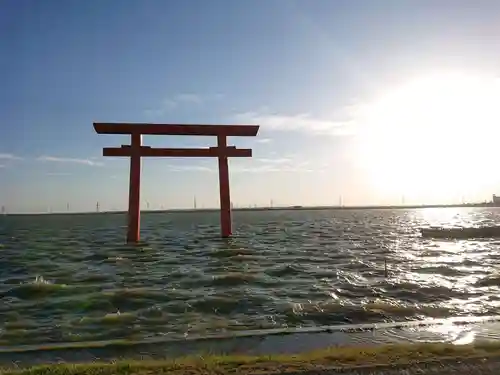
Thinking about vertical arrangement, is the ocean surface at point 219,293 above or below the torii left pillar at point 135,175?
below

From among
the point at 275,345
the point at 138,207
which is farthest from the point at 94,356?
the point at 138,207

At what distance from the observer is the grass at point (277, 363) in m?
3.46

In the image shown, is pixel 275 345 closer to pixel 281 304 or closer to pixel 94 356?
pixel 94 356

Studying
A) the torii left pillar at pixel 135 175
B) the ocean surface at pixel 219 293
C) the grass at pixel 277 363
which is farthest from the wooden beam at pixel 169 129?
the grass at pixel 277 363

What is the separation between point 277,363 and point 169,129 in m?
12.0

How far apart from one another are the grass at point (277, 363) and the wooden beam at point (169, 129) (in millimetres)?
11542

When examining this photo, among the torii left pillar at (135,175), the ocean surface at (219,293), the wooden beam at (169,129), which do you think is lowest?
the ocean surface at (219,293)

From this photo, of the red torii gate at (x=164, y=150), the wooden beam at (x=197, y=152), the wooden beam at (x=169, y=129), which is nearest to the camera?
the wooden beam at (x=169, y=129)

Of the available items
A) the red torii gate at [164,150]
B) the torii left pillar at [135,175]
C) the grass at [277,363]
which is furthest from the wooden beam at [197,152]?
the grass at [277,363]

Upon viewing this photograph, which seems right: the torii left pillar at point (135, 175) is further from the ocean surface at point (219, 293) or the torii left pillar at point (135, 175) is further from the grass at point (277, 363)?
the grass at point (277, 363)

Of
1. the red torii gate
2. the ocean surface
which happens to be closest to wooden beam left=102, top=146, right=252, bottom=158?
the red torii gate

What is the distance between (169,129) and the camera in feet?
48.6

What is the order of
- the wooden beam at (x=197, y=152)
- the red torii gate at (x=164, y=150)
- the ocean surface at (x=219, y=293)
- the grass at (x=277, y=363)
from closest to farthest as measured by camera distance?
the grass at (x=277, y=363) → the ocean surface at (x=219, y=293) → the red torii gate at (x=164, y=150) → the wooden beam at (x=197, y=152)

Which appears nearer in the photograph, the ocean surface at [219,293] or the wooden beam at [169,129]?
the ocean surface at [219,293]
